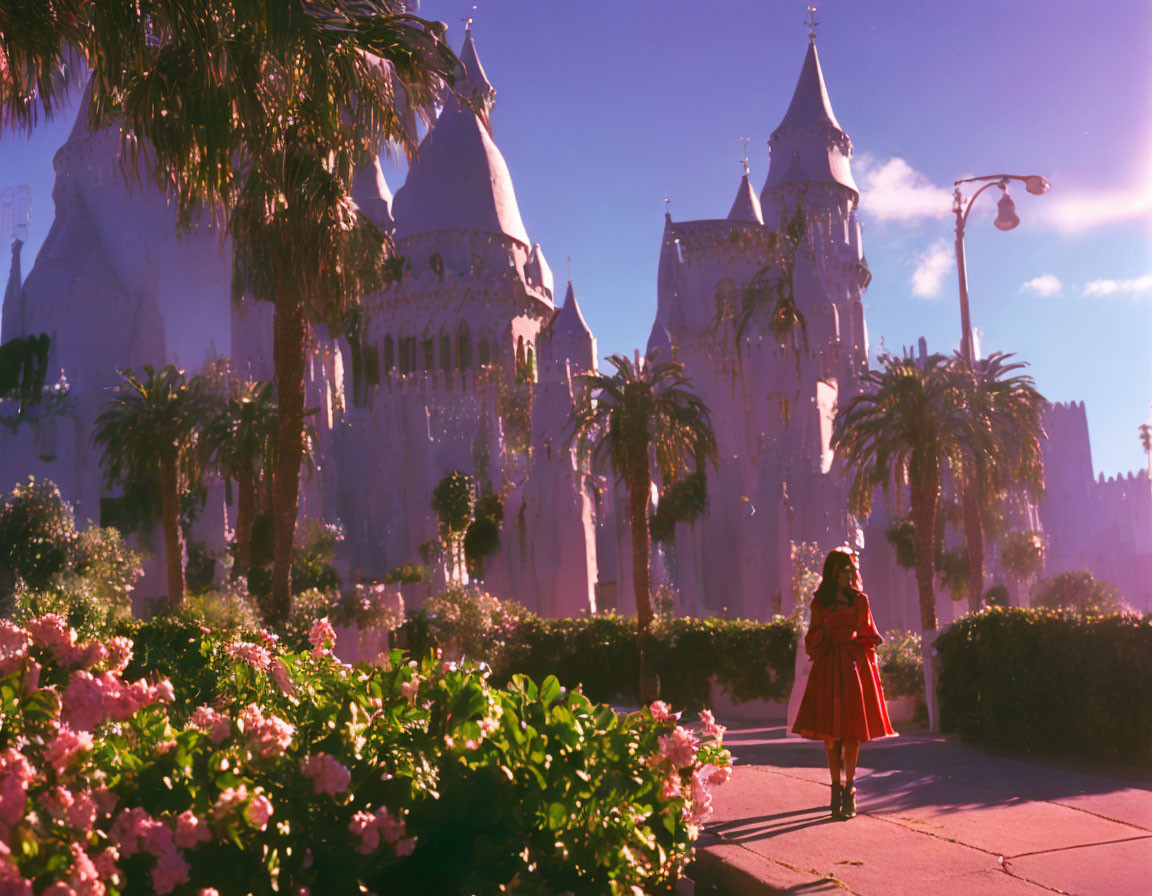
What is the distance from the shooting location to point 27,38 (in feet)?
30.7

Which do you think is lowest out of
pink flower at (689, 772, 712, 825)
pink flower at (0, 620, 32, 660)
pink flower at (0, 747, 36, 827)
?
pink flower at (689, 772, 712, 825)

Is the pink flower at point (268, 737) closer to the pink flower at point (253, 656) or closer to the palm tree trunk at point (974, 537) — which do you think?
the pink flower at point (253, 656)

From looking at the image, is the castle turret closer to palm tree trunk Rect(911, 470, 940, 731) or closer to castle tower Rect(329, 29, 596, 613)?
castle tower Rect(329, 29, 596, 613)

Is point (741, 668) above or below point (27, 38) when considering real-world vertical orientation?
below

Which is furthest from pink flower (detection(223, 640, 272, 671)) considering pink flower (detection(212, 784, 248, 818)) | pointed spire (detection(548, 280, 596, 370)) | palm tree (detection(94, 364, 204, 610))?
pointed spire (detection(548, 280, 596, 370))

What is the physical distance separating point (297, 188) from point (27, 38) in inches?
204

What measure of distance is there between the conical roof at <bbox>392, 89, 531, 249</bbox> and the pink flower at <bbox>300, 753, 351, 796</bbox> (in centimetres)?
5265

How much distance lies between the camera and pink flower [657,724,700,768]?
15.6ft

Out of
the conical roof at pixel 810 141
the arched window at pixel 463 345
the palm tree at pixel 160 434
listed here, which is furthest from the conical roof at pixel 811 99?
the palm tree at pixel 160 434

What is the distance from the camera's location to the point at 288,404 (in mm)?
16562

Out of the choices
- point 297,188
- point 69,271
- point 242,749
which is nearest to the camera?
point 242,749

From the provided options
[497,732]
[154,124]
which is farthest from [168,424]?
[497,732]

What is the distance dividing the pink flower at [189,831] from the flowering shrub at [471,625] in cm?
2135

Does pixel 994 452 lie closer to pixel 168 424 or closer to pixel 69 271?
pixel 168 424
